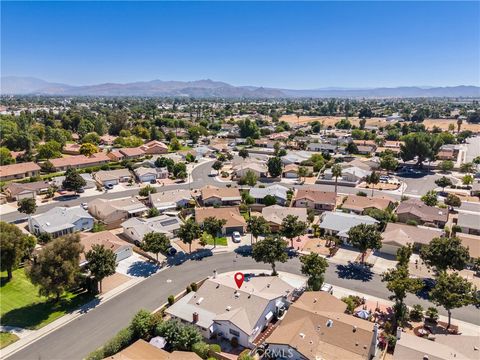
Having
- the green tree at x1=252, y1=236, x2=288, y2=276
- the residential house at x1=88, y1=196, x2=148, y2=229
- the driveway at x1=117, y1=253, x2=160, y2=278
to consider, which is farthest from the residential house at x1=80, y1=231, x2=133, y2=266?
the green tree at x1=252, y1=236, x2=288, y2=276

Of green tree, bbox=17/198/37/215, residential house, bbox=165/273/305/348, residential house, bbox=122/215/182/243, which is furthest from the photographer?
green tree, bbox=17/198/37/215

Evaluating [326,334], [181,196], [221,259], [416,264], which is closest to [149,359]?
[326,334]

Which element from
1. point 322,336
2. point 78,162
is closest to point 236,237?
point 322,336

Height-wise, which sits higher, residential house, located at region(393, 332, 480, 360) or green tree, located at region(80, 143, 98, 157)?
green tree, located at region(80, 143, 98, 157)

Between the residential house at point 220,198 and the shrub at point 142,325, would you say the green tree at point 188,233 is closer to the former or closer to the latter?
the shrub at point 142,325

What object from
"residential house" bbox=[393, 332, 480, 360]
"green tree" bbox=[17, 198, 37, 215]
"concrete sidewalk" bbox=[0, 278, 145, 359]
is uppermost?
"green tree" bbox=[17, 198, 37, 215]

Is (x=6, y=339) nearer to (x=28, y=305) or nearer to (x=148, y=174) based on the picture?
(x=28, y=305)

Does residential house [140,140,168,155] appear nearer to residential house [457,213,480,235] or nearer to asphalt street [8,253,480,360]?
asphalt street [8,253,480,360]

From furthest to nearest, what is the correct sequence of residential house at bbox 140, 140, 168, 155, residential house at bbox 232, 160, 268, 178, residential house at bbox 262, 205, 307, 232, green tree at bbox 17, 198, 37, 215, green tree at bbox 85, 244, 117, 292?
residential house at bbox 140, 140, 168, 155 → residential house at bbox 232, 160, 268, 178 → green tree at bbox 17, 198, 37, 215 → residential house at bbox 262, 205, 307, 232 → green tree at bbox 85, 244, 117, 292

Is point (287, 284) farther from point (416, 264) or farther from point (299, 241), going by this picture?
point (416, 264)
